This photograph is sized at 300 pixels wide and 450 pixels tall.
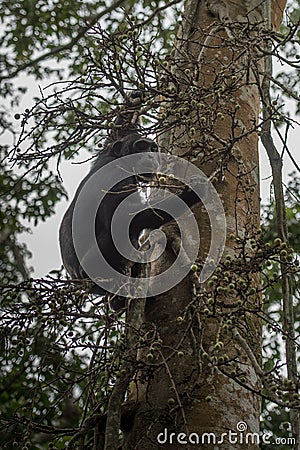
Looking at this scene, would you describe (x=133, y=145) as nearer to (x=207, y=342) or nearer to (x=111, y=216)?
(x=111, y=216)

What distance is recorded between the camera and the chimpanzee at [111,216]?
2.10 metres

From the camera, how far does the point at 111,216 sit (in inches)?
96.8

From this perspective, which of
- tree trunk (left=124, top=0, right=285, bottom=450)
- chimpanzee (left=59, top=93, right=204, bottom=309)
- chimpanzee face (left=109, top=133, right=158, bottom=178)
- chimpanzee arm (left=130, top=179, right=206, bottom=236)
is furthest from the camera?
chimpanzee face (left=109, top=133, right=158, bottom=178)

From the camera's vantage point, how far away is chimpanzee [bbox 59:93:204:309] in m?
2.10

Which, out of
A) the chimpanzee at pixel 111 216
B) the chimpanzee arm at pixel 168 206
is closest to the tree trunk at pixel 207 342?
the chimpanzee arm at pixel 168 206

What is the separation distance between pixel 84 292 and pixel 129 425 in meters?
0.39

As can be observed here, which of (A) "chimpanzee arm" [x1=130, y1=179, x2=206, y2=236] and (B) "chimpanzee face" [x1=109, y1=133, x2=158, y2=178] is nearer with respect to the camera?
(A) "chimpanzee arm" [x1=130, y1=179, x2=206, y2=236]

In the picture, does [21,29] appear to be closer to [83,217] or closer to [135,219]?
[83,217]

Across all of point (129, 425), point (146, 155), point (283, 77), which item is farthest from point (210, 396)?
point (283, 77)

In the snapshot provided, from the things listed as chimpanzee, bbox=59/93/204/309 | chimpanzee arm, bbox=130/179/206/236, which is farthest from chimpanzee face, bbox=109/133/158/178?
chimpanzee arm, bbox=130/179/206/236

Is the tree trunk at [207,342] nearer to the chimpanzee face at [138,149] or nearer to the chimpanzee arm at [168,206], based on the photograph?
the chimpanzee arm at [168,206]

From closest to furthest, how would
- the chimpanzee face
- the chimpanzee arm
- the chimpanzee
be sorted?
the chimpanzee arm, the chimpanzee, the chimpanzee face

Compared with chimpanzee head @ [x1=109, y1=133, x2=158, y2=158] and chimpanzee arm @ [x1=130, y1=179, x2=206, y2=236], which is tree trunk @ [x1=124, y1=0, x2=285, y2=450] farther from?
chimpanzee head @ [x1=109, y1=133, x2=158, y2=158]

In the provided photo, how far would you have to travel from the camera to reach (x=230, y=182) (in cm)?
196
